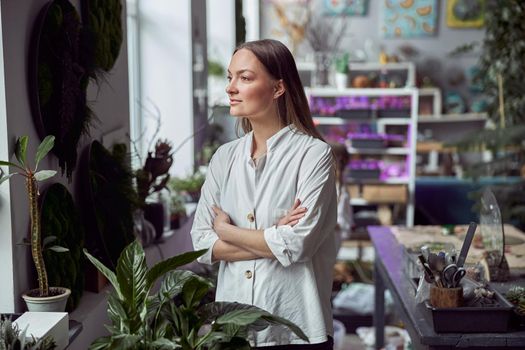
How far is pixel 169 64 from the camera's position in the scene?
523 centimetres

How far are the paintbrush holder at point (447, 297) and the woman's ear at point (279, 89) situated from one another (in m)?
0.83

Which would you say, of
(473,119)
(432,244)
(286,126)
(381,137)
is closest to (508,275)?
(432,244)

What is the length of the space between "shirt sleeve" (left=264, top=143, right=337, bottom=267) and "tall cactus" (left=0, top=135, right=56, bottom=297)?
640mm

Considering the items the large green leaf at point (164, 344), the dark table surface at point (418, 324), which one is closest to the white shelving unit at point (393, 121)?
the dark table surface at point (418, 324)

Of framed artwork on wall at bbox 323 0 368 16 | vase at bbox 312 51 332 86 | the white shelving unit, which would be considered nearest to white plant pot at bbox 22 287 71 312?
the white shelving unit

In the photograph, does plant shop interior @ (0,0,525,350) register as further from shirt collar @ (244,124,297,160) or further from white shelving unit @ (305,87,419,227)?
shirt collar @ (244,124,297,160)

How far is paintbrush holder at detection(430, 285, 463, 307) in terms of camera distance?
2.47 meters

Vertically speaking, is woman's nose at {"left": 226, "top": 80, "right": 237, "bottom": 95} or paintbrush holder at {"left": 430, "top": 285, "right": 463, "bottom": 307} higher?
woman's nose at {"left": 226, "top": 80, "right": 237, "bottom": 95}

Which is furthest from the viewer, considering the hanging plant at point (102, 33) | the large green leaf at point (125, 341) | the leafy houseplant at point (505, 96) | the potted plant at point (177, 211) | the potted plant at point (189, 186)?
the leafy houseplant at point (505, 96)

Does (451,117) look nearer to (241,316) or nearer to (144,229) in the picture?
(144,229)

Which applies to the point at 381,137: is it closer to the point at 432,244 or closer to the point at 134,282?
the point at 432,244

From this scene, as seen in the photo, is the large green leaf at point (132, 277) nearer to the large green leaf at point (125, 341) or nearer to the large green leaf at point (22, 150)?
the large green leaf at point (125, 341)

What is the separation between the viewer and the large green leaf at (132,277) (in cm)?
193

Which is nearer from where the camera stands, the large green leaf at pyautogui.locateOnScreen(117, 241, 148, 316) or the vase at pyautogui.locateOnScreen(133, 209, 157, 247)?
the large green leaf at pyautogui.locateOnScreen(117, 241, 148, 316)
